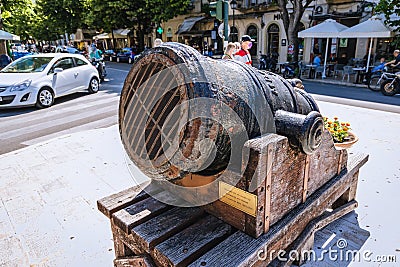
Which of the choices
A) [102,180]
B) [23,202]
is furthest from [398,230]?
[23,202]

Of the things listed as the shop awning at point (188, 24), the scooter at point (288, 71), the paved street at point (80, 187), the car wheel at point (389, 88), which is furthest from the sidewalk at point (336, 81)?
the shop awning at point (188, 24)

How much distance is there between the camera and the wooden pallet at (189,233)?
1.74m

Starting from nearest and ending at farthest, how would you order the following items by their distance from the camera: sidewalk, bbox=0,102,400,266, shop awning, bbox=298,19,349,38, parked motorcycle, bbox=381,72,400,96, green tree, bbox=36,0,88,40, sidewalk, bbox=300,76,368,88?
sidewalk, bbox=0,102,400,266 → parked motorcycle, bbox=381,72,400,96 → sidewalk, bbox=300,76,368,88 → shop awning, bbox=298,19,349,38 → green tree, bbox=36,0,88,40

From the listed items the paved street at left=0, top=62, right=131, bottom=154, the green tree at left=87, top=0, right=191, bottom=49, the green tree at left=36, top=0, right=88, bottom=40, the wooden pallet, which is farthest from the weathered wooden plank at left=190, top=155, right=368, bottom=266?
the green tree at left=36, top=0, right=88, bottom=40

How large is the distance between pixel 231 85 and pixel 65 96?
930cm

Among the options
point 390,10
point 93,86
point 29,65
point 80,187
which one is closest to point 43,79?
point 29,65

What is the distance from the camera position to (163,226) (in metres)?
1.96

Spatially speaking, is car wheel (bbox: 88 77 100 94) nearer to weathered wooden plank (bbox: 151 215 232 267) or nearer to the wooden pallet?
the wooden pallet

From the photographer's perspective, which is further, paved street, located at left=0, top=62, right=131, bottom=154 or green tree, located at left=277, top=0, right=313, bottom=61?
green tree, located at left=277, top=0, right=313, bottom=61

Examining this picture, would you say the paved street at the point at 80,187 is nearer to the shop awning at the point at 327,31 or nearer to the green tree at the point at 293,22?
the shop awning at the point at 327,31

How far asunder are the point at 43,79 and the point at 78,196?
5920 mm

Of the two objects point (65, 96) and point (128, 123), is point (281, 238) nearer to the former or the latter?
point (128, 123)

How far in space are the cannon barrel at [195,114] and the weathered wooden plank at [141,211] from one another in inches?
14.6

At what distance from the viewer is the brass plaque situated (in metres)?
1.84
